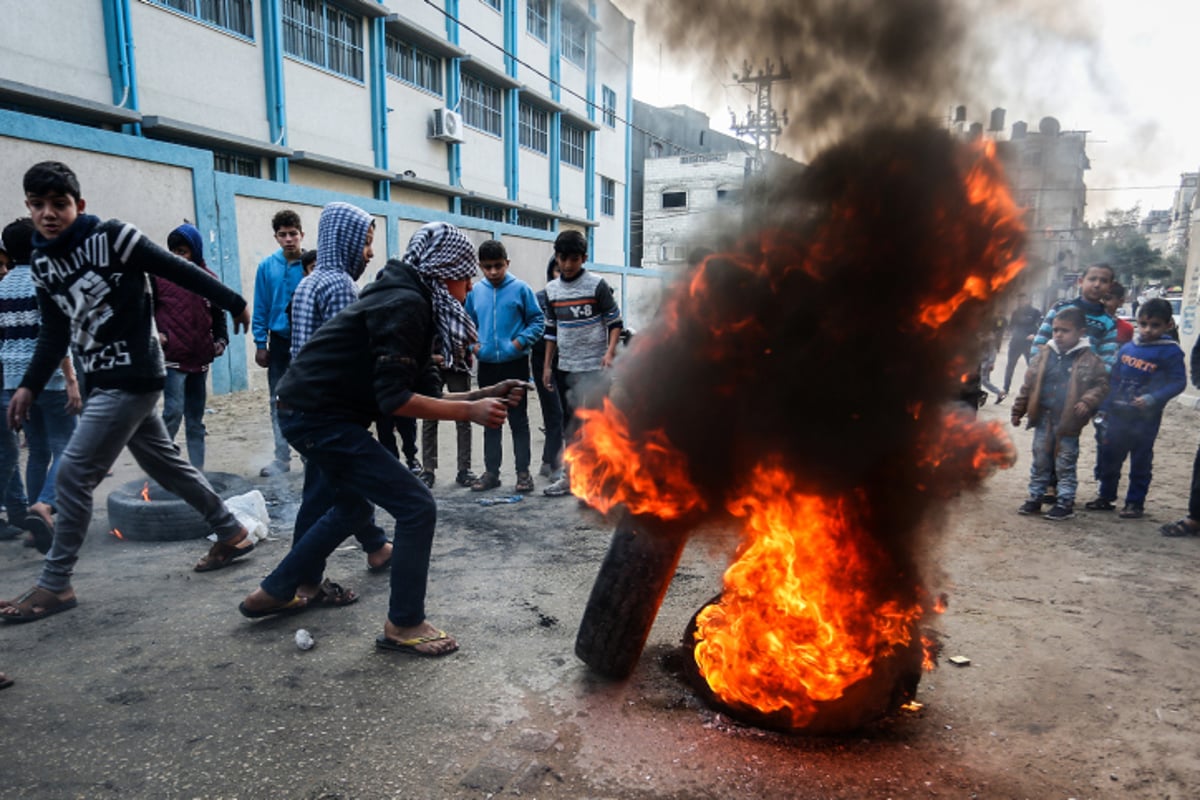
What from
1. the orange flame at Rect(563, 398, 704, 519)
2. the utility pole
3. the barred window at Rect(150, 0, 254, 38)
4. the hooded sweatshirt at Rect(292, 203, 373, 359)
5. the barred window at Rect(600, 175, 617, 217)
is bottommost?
the orange flame at Rect(563, 398, 704, 519)

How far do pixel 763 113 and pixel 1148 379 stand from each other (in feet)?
15.7

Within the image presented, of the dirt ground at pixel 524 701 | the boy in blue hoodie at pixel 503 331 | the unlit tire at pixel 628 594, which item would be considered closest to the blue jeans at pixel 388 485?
the dirt ground at pixel 524 701

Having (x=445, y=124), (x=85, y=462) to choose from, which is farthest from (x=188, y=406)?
(x=445, y=124)

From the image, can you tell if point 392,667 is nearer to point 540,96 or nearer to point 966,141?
point 966,141

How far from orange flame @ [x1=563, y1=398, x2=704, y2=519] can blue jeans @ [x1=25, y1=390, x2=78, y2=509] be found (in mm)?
3783

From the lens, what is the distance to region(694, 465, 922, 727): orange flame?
282cm

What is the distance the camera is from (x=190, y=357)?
5645 millimetres

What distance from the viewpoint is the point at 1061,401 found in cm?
579

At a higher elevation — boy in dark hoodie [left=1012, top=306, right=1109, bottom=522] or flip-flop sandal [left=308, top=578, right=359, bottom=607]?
boy in dark hoodie [left=1012, top=306, right=1109, bottom=522]

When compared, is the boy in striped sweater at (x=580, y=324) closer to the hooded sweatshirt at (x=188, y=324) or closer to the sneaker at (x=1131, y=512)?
the hooded sweatshirt at (x=188, y=324)

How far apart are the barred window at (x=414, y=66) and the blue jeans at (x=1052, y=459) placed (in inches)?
659

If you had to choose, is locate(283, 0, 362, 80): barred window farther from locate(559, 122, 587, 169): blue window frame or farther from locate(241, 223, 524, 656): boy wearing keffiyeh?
locate(241, 223, 524, 656): boy wearing keffiyeh

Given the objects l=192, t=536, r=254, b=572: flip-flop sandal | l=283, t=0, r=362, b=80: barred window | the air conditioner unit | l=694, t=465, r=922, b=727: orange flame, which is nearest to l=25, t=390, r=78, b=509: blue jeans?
l=192, t=536, r=254, b=572: flip-flop sandal

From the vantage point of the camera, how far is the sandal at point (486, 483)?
6.36 metres
